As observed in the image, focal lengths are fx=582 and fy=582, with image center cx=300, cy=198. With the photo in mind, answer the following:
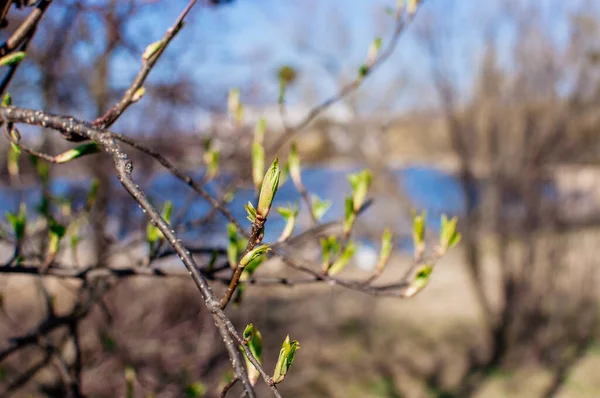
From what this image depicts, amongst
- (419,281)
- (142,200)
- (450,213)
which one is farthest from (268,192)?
(450,213)

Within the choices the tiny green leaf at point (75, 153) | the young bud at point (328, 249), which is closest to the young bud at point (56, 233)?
the tiny green leaf at point (75, 153)

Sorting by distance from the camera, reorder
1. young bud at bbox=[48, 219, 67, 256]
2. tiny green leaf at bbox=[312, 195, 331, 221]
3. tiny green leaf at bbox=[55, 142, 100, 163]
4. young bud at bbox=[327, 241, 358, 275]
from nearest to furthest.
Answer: tiny green leaf at bbox=[55, 142, 100, 163], young bud at bbox=[48, 219, 67, 256], young bud at bbox=[327, 241, 358, 275], tiny green leaf at bbox=[312, 195, 331, 221]

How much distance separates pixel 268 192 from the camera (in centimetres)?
73

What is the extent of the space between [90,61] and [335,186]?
346 inches

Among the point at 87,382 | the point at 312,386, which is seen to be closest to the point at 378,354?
the point at 312,386

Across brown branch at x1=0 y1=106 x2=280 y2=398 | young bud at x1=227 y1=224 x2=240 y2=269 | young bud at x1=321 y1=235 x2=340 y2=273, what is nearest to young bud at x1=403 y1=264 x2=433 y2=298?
young bud at x1=321 y1=235 x2=340 y2=273

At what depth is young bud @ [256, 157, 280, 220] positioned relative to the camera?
725 millimetres

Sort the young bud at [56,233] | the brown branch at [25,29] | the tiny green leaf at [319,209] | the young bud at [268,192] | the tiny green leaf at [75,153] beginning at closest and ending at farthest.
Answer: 1. the young bud at [268,192]
2. the tiny green leaf at [75,153]
3. the brown branch at [25,29]
4. the young bud at [56,233]
5. the tiny green leaf at [319,209]

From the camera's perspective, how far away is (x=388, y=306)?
32.0 ft

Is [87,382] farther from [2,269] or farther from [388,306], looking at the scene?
[388,306]

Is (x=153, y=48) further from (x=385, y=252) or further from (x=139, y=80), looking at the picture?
(x=385, y=252)

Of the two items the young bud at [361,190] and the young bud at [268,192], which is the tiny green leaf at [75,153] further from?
the young bud at [361,190]

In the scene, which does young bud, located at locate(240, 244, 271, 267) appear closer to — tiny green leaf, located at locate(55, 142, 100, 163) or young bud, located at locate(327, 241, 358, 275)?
tiny green leaf, located at locate(55, 142, 100, 163)

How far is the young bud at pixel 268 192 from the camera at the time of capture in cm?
73
